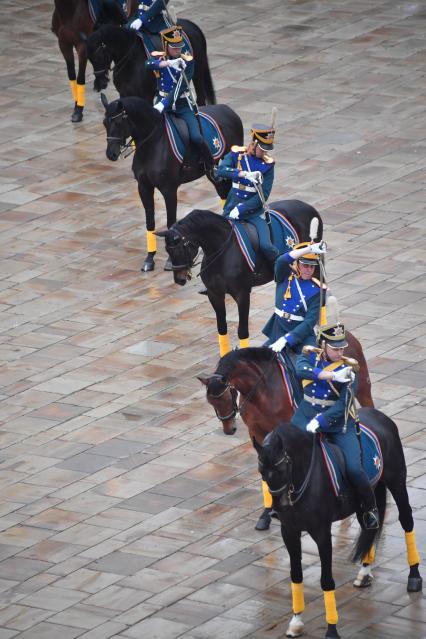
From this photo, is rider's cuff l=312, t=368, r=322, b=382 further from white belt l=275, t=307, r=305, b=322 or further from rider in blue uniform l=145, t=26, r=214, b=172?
rider in blue uniform l=145, t=26, r=214, b=172

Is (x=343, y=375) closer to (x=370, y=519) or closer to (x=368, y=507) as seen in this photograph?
(x=368, y=507)

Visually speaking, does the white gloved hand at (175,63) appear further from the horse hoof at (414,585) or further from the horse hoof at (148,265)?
the horse hoof at (414,585)

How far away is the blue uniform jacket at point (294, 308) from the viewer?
1655 cm

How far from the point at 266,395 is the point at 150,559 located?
1.93 m

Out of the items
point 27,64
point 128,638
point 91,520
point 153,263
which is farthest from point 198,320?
point 27,64

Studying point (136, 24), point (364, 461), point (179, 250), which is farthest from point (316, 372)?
point (136, 24)

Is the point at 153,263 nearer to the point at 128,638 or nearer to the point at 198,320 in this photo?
the point at 198,320

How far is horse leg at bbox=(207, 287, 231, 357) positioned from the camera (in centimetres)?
1956

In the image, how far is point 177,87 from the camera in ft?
73.4

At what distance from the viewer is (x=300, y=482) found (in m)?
14.3

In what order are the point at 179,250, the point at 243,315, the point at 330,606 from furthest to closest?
the point at 243,315
the point at 179,250
the point at 330,606

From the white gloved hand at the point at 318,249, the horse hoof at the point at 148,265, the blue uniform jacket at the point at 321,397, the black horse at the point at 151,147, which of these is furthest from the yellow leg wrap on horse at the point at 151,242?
the blue uniform jacket at the point at 321,397

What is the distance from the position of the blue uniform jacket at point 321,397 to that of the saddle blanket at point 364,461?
0.59 feet

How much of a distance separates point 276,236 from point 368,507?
5.53m
